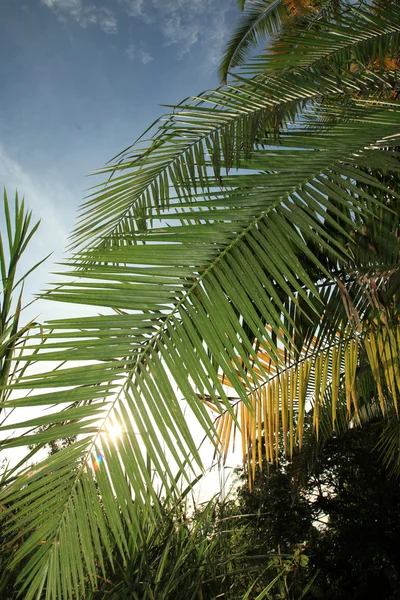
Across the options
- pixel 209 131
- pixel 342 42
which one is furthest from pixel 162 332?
pixel 342 42

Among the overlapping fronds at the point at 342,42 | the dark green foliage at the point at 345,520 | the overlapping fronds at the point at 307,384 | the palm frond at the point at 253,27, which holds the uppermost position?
the palm frond at the point at 253,27

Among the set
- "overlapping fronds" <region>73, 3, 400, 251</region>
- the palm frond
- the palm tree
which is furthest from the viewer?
the palm frond

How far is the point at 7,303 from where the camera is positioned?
1071mm

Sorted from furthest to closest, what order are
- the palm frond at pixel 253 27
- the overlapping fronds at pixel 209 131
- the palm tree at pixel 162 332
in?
the palm frond at pixel 253 27
the overlapping fronds at pixel 209 131
the palm tree at pixel 162 332

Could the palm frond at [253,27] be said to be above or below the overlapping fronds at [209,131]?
above

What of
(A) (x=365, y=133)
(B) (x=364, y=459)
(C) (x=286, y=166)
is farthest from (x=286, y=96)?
(B) (x=364, y=459)

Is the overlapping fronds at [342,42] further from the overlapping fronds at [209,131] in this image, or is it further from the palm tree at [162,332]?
the palm tree at [162,332]

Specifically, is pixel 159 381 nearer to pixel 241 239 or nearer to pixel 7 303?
pixel 241 239

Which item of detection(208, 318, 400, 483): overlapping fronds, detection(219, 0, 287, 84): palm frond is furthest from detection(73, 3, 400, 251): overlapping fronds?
detection(219, 0, 287, 84): palm frond

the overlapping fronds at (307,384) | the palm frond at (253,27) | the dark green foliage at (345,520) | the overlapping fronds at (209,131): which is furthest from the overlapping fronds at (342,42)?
the dark green foliage at (345,520)

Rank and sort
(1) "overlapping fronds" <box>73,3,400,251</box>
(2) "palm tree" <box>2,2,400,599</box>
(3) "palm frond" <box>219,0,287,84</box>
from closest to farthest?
(2) "palm tree" <box>2,2,400,599</box> → (1) "overlapping fronds" <box>73,3,400,251</box> → (3) "palm frond" <box>219,0,287,84</box>

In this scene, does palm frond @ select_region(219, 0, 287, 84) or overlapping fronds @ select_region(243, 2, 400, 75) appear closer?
overlapping fronds @ select_region(243, 2, 400, 75)

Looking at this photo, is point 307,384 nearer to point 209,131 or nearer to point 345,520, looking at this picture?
point 209,131

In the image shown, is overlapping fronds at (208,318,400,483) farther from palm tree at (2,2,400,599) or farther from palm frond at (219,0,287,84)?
palm frond at (219,0,287,84)
